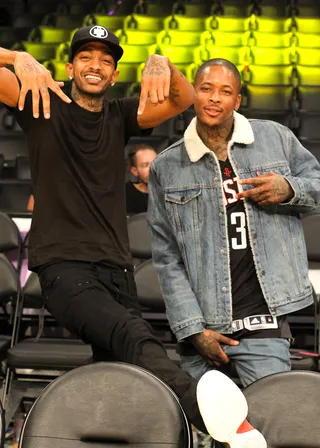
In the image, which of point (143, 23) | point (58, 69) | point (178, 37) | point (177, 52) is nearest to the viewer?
point (58, 69)

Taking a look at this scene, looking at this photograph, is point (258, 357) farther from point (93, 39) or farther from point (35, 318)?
point (35, 318)

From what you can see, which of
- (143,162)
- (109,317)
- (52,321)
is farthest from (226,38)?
(109,317)

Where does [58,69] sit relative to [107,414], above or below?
above

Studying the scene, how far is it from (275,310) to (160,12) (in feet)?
22.2

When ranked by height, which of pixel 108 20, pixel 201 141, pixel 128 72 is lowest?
pixel 201 141

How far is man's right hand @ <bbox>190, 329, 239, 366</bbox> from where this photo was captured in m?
2.64

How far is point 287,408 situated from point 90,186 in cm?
104

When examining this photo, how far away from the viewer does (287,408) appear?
207cm

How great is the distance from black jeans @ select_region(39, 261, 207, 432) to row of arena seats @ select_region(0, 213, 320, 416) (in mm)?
1059

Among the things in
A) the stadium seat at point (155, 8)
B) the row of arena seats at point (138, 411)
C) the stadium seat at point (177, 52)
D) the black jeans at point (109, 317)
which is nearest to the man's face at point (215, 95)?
the black jeans at point (109, 317)

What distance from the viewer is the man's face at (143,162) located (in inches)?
197

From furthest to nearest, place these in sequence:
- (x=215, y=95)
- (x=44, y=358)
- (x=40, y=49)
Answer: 1. (x=40, y=49)
2. (x=44, y=358)
3. (x=215, y=95)

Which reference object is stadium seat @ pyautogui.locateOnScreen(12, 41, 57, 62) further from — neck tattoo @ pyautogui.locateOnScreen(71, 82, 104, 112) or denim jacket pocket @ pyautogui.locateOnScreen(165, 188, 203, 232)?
denim jacket pocket @ pyautogui.locateOnScreen(165, 188, 203, 232)

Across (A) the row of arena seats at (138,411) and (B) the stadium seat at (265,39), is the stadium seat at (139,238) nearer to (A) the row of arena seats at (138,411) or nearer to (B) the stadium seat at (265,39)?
(A) the row of arena seats at (138,411)
